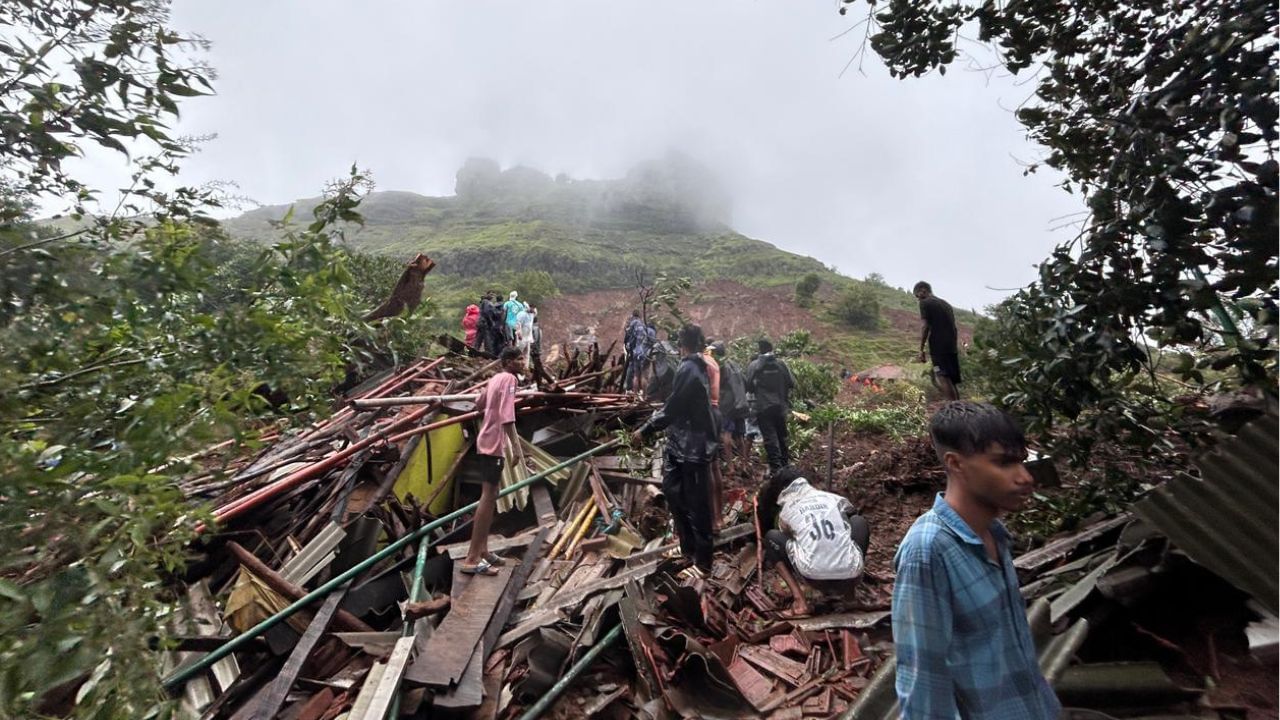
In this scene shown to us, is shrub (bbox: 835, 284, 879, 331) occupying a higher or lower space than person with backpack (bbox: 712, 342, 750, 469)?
higher

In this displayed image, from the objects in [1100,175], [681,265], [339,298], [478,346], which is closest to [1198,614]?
[1100,175]

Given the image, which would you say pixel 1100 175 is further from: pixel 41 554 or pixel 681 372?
pixel 41 554

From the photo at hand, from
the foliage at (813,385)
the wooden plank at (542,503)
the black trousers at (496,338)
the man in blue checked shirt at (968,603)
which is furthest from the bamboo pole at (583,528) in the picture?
the foliage at (813,385)

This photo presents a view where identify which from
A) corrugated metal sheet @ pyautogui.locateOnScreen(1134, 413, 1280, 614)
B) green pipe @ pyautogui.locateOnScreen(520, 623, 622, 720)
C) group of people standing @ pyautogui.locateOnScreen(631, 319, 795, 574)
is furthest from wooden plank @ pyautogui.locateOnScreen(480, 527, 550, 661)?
corrugated metal sheet @ pyautogui.locateOnScreen(1134, 413, 1280, 614)

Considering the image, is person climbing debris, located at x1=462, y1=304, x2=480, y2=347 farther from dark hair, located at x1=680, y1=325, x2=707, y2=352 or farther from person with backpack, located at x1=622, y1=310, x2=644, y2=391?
dark hair, located at x1=680, y1=325, x2=707, y2=352

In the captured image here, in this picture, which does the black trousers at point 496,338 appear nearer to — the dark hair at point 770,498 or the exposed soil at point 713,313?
the dark hair at point 770,498

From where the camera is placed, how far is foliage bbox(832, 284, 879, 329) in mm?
28516

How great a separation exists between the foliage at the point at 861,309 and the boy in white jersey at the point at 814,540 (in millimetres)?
26092

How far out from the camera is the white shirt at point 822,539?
3.94 m

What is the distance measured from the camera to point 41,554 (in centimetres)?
162

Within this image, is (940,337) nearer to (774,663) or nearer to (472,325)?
(774,663)

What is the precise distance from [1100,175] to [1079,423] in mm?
1553

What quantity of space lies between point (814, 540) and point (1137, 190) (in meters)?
2.77

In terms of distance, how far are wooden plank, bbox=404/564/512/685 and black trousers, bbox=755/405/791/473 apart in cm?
368
